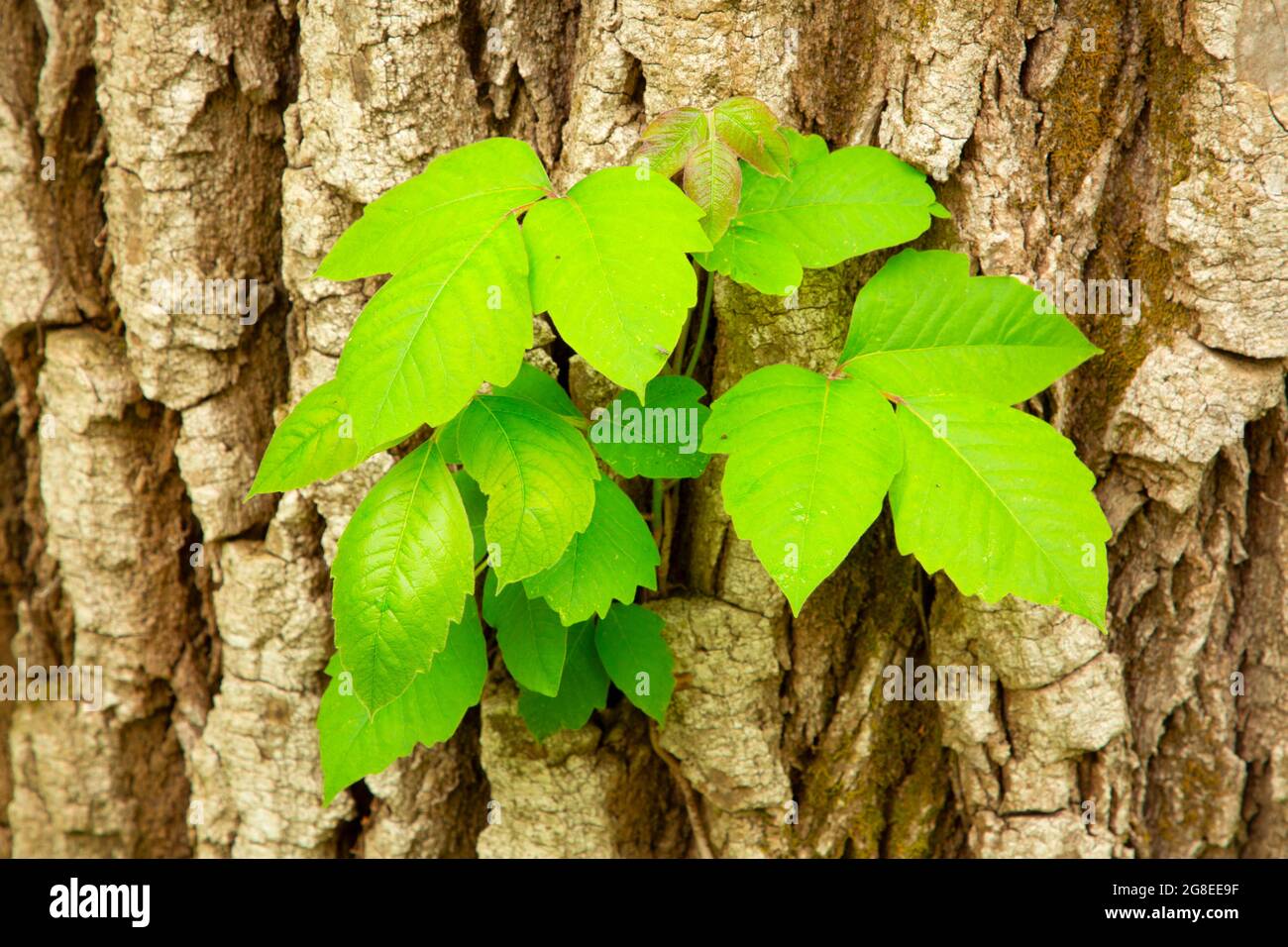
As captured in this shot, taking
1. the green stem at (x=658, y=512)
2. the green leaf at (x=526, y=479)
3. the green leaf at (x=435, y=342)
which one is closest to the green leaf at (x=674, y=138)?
the green leaf at (x=435, y=342)

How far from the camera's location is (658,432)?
1565 mm

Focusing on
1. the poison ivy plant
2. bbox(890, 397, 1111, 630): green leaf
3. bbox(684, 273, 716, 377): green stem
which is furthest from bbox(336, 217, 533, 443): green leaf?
bbox(890, 397, 1111, 630): green leaf

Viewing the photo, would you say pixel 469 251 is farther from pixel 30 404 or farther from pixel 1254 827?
pixel 1254 827

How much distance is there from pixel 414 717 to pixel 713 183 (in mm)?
975

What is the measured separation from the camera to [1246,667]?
1961mm

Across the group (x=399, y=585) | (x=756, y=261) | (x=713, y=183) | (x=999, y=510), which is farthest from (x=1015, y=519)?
(x=399, y=585)

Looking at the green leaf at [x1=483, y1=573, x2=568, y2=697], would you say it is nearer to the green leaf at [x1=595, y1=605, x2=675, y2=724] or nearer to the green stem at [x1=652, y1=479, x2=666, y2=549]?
A: the green leaf at [x1=595, y1=605, x2=675, y2=724]

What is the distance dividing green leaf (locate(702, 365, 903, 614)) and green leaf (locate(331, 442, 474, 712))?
0.40 meters

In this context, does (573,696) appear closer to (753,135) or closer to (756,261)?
(756,261)

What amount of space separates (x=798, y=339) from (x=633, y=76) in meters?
0.52

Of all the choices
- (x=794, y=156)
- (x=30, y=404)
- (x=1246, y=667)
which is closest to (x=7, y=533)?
(x=30, y=404)

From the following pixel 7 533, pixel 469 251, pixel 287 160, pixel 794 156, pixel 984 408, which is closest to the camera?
pixel 469 251

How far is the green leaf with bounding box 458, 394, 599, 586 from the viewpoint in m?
1.38

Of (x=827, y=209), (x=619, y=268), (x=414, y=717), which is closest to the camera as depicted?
(x=619, y=268)
